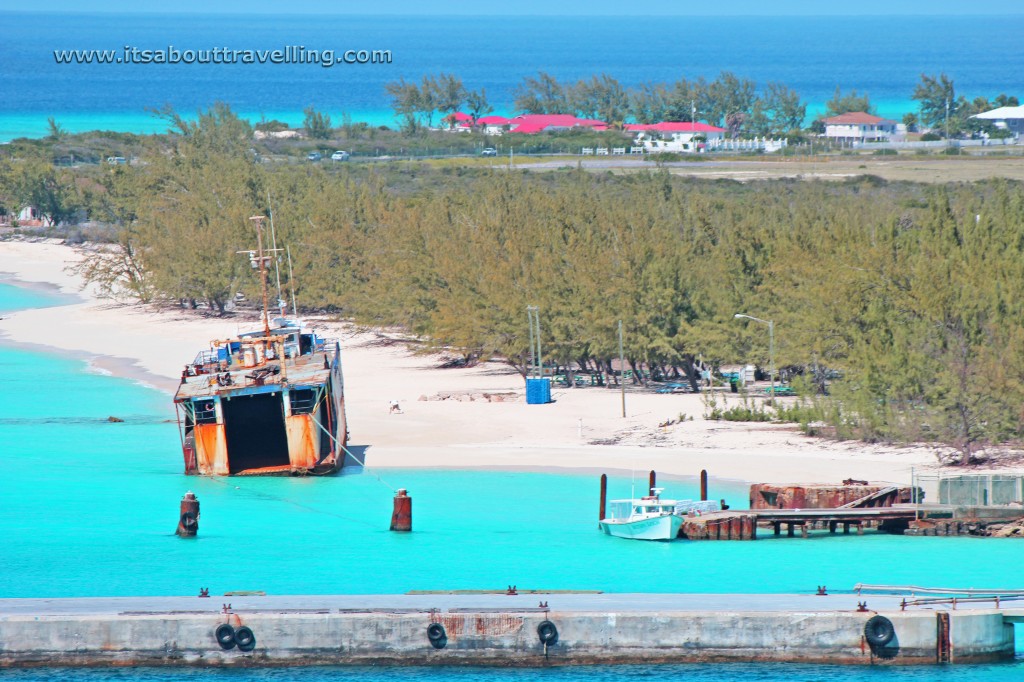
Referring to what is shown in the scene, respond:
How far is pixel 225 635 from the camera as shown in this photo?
2869 cm

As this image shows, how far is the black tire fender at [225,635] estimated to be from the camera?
28.7m

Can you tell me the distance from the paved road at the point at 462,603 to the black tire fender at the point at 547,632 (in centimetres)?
42

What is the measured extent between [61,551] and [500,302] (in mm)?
26787

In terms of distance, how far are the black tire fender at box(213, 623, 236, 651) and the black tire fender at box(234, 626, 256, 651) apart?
89mm

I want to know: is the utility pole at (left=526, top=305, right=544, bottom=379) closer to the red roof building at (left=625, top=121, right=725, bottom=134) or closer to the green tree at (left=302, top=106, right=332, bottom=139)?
the red roof building at (left=625, top=121, right=725, bottom=134)

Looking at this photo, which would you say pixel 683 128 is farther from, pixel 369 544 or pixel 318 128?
pixel 369 544

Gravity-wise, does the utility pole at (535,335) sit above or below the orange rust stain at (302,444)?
above

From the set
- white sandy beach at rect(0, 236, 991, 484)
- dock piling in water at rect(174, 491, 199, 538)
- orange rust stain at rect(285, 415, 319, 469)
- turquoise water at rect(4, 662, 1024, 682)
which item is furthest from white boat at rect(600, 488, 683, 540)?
orange rust stain at rect(285, 415, 319, 469)

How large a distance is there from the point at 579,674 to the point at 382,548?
407 inches

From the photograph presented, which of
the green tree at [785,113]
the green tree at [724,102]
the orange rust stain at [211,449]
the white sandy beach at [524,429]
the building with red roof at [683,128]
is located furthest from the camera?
the green tree at [724,102]

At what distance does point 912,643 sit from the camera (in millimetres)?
28578

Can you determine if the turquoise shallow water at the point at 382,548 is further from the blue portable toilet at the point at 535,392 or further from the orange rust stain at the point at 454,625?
the blue portable toilet at the point at 535,392

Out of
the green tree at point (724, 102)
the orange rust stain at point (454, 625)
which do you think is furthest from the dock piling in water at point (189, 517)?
the green tree at point (724, 102)

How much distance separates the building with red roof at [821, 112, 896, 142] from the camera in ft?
520
